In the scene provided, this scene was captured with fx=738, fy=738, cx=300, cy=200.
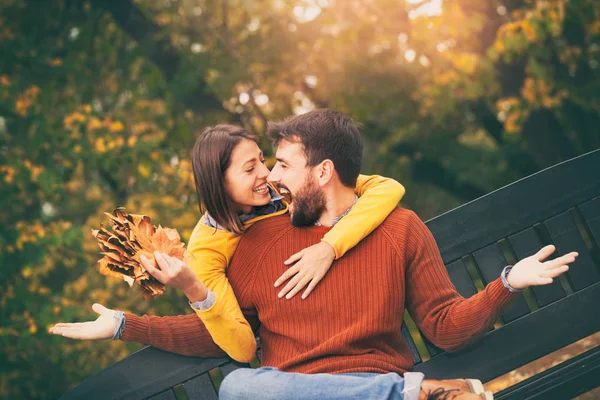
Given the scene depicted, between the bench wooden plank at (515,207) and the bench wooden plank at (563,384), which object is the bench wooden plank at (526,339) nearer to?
the bench wooden plank at (563,384)

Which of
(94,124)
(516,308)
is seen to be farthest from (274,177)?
(94,124)

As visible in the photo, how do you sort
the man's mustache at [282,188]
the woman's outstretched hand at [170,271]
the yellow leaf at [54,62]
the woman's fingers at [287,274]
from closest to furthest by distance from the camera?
1. the woman's outstretched hand at [170,271]
2. the woman's fingers at [287,274]
3. the man's mustache at [282,188]
4. the yellow leaf at [54,62]

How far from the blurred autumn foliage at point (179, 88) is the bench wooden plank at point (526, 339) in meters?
3.57

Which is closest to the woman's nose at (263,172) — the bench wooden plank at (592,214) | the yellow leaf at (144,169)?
the bench wooden plank at (592,214)

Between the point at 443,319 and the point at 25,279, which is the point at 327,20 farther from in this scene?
the point at 443,319

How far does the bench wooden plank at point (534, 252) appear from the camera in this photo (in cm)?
303

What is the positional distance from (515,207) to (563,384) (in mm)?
726

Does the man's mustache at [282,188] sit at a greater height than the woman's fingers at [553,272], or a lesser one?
greater

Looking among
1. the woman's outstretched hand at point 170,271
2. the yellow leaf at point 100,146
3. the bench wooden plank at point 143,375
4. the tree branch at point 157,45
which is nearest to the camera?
the woman's outstretched hand at point 170,271

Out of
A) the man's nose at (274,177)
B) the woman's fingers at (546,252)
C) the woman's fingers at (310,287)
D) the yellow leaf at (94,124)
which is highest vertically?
the yellow leaf at (94,124)

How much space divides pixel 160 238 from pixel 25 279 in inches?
192

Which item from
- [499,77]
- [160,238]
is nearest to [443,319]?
[160,238]

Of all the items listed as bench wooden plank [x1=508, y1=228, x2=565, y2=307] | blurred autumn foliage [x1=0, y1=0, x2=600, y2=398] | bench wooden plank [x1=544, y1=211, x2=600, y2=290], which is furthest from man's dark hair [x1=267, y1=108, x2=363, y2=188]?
blurred autumn foliage [x1=0, y1=0, x2=600, y2=398]

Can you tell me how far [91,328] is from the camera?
2.56m
